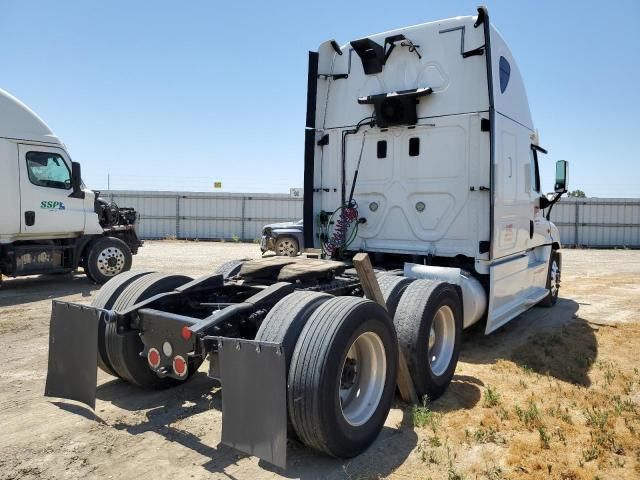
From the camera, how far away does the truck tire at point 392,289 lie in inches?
171

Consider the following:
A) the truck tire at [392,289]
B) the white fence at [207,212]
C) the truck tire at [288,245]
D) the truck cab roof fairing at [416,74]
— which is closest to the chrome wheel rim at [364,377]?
the truck tire at [392,289]

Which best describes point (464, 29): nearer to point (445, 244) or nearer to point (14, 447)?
point (445, 244)

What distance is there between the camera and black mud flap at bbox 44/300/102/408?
11.6 ft

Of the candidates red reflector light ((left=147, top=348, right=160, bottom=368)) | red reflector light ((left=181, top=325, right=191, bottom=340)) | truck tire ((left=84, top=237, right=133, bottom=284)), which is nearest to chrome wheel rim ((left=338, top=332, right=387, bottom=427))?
red reflector light ((left=181, top=325, right=191, bottom=340))

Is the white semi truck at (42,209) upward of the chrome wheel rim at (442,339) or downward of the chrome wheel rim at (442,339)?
upward

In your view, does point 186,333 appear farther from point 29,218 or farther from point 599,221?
point 599,221

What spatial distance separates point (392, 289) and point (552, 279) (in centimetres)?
519

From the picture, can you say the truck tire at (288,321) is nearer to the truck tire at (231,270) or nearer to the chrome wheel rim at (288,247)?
the truck tire at (231,270)

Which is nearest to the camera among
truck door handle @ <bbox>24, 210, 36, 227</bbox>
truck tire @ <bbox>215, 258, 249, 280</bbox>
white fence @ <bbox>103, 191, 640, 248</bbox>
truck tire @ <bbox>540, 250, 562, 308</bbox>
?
truck tire @ <bbox>215, 258, 249, 280</bbox>

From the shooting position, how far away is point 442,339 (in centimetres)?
470

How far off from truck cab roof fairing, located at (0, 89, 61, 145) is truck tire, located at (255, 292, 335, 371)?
27.0ft

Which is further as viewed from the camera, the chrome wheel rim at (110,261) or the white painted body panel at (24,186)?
the chrome wheel rim at (110,261)

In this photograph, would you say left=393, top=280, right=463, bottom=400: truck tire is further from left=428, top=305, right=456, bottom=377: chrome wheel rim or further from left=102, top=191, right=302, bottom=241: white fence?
left=102, top=191, right=302, bottom=241: white fence

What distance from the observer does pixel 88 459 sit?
10.2 feet
